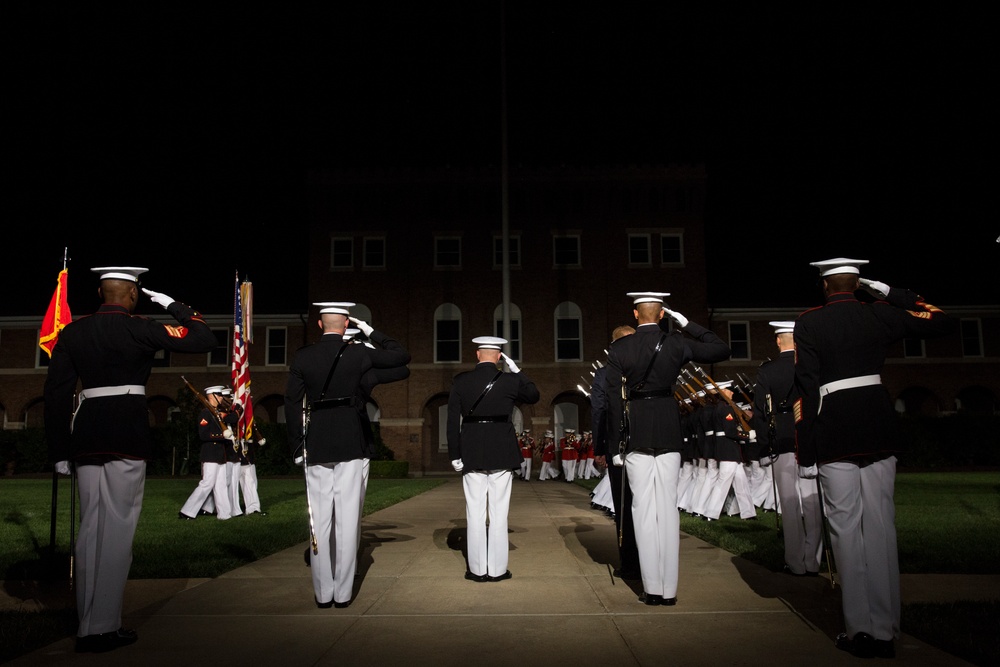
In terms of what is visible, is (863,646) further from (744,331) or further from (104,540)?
(744,331)

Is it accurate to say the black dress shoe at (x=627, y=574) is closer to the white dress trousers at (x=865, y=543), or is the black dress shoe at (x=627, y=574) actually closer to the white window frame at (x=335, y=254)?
the white dress trousers at (x=865, y=543)

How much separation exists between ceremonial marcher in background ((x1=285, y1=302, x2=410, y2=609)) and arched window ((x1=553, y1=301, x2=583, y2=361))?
3264 centimetres

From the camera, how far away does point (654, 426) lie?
6230 millimetres

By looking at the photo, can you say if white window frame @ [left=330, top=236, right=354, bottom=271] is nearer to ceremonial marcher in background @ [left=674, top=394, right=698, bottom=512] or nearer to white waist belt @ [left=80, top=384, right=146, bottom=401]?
ceremonial marcher in background @ [left=674, top=394, right=698, bottom=512]

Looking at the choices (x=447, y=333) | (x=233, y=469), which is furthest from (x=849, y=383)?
(x=447, y=333)

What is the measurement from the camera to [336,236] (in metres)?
40.1

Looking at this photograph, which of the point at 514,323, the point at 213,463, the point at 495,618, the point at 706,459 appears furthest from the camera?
the point at 514,323

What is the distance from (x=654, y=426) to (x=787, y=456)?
251 cm

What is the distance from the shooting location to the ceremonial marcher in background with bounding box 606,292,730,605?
19.8 feet

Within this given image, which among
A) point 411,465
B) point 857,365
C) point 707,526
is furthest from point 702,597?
point 411,465

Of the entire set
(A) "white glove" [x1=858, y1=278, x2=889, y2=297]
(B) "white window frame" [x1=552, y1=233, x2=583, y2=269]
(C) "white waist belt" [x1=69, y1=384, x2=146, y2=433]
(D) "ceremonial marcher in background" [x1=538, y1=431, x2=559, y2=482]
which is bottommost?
(D) "ceremonial marcher in background" [x1=538, y1=431, x2=559, y2=482]

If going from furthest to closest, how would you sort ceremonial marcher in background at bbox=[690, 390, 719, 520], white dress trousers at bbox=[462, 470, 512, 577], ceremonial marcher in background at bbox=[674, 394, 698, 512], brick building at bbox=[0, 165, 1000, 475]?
brick building at bbox=[0, 165, 1000, 475] < ceremonial marcher in background at bbox=[674, 394, 698, 512] < ceremonial marcher in background at bbox=[690, 390, 719, 520] < white dress trousers at bbox=[462, 470, 512, 577]

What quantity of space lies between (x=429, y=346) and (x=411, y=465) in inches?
223

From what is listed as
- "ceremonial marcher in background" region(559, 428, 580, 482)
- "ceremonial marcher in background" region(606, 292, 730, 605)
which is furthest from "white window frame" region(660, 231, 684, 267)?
"ceremonial marcher in background" region(606, 292, 730, 605)
